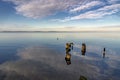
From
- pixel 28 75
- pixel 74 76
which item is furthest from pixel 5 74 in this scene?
pixel 74 76

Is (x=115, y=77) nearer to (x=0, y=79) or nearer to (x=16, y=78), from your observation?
(x=16, y=78)

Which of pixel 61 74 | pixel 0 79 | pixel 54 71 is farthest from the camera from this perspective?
pixel 54 71

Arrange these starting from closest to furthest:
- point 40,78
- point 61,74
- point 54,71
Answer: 1. point 40,78
2. point 61,74
3. point 54,71

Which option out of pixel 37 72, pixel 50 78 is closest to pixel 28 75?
pixel 37 72

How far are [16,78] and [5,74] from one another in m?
6.37

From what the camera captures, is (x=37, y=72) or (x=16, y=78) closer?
(x=16, y=78)

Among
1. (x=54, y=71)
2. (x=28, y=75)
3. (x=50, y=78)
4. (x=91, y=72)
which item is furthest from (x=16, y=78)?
(x=91, y=72)

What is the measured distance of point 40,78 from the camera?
43.2 metres

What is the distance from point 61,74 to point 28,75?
487 inches

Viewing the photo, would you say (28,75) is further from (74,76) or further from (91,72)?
(91,72)

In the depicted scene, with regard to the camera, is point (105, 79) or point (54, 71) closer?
point (105, 79)

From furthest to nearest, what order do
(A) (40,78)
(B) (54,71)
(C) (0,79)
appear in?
(B) (54,71), (A) (40,78), (C) (0,79)

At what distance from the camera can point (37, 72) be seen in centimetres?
Answer: 4900

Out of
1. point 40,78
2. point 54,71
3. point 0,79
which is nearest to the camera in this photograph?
point 0,79
